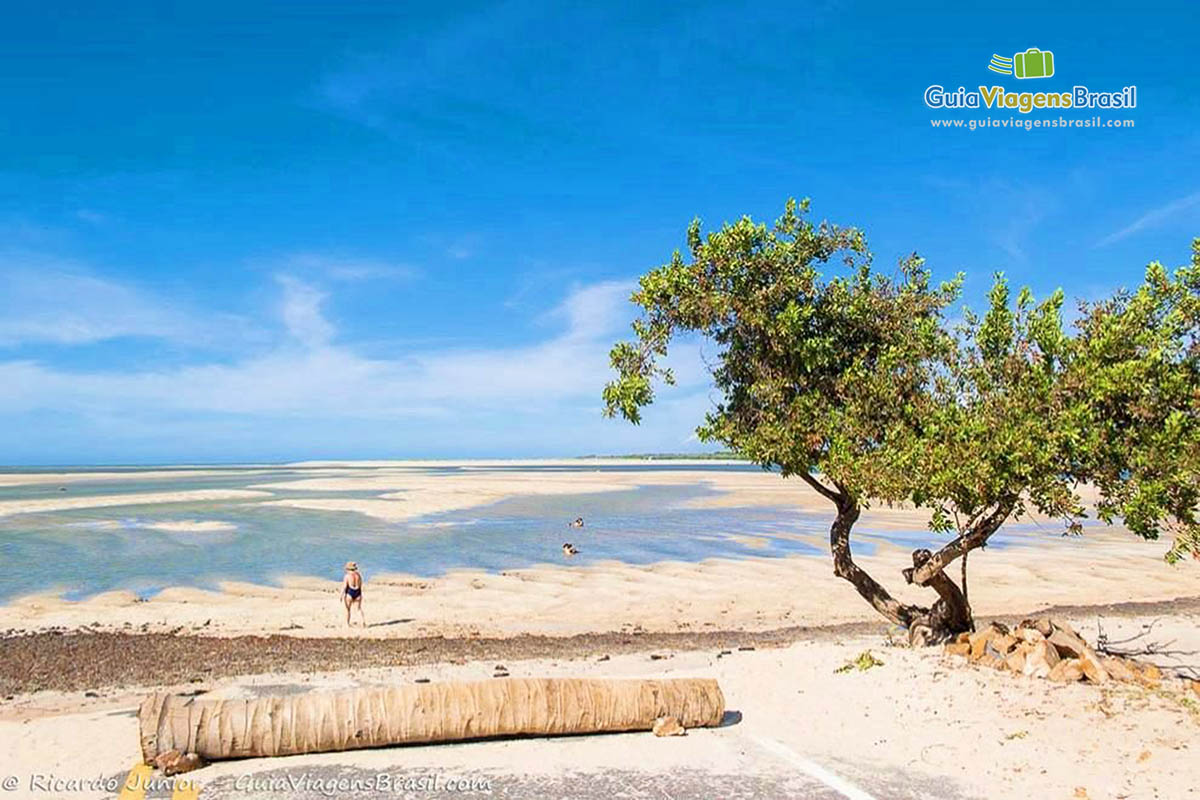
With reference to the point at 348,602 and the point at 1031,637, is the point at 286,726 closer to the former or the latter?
the point at 1031,637

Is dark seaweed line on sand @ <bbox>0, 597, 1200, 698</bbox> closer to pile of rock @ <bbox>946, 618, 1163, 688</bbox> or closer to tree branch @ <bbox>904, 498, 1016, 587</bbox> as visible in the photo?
tree branch @ <bbox>904, 498, 1016, 587</bbox>

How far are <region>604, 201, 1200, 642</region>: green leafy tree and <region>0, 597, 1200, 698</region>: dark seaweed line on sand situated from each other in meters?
4.83

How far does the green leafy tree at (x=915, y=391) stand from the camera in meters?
8.96

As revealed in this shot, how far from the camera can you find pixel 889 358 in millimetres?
10664

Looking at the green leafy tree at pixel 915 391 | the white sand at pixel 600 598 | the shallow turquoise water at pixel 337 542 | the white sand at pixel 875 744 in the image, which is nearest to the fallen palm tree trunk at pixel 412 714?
the white sand at pixel 875 744

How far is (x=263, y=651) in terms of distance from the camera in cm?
1443

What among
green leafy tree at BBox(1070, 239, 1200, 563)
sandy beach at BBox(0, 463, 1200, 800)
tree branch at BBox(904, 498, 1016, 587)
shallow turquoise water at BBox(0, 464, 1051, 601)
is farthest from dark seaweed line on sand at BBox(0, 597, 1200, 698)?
shallow turquoise water at BBox(0, 464, 1051, 601)

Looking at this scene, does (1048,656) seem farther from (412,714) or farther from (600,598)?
(600,598)

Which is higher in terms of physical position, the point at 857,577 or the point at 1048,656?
the point at 857,577

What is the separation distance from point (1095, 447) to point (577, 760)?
20.4 feet

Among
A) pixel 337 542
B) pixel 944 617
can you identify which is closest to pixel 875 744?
pixel 944 617

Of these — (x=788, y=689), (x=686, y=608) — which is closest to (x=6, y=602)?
(x=686, y=608)

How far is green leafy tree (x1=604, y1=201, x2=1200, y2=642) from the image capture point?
896 cm

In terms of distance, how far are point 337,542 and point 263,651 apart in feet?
72.5
